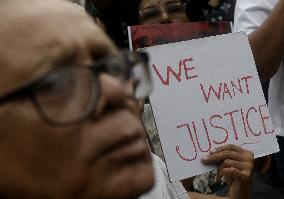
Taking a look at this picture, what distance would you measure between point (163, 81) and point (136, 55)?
2.20 feet

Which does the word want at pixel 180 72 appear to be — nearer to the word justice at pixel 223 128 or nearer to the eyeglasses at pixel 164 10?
the word justice at pixel 223 128

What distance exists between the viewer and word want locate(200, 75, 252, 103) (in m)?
1.60

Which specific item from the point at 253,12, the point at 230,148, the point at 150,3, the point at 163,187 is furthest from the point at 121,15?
the point at 163,187

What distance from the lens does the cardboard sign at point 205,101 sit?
1.53 metres

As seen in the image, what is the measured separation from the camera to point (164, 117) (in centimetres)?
152

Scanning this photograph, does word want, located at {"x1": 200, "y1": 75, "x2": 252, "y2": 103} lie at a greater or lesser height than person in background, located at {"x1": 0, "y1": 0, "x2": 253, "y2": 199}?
Result: greater

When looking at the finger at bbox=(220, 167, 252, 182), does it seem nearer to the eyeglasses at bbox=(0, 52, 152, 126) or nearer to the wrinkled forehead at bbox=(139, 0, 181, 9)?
the eyeglasses at bbox=(0, 52, 152, 126)

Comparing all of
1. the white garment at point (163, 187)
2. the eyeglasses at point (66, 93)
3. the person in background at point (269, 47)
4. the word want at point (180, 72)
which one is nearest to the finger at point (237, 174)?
the white garment at point (163, 187)

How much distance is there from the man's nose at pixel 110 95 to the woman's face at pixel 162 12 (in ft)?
4.75

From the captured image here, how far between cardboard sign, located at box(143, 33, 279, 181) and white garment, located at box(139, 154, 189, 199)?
26 mm

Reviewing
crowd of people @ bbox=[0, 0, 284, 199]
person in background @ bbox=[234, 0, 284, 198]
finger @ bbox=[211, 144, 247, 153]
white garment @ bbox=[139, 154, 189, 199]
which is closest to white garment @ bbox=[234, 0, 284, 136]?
person in background @ bbox=[234, 0, 284, 198]

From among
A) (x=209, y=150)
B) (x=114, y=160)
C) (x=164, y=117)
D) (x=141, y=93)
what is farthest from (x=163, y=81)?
(x=114, y=160)

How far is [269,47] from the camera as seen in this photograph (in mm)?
1934

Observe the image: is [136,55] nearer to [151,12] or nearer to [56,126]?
[56,126]
